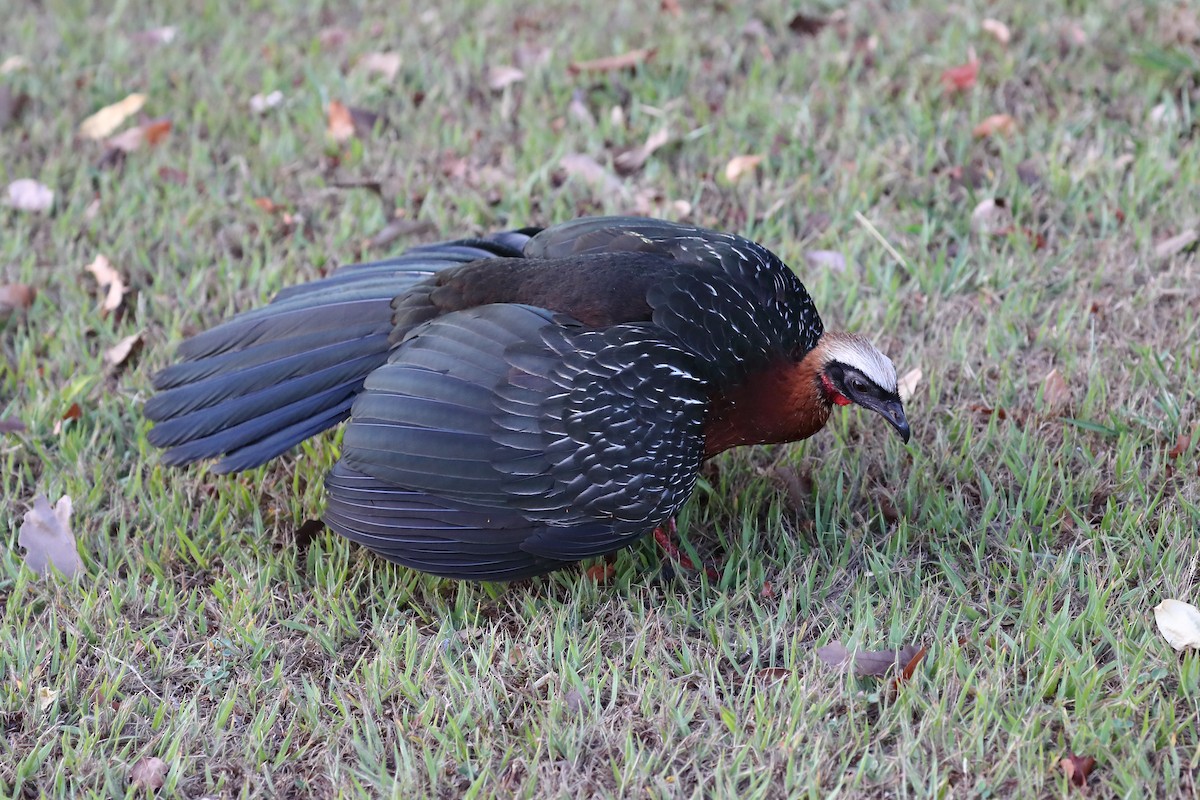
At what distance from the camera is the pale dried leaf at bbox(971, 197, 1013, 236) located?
15.8 ft

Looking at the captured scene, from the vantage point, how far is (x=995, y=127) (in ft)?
17.2

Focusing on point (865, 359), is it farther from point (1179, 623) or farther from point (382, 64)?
point (382, 64)

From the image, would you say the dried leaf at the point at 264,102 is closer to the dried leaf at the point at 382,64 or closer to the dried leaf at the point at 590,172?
the dried leaf at the point at 382,64

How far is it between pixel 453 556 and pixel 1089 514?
1.86 m

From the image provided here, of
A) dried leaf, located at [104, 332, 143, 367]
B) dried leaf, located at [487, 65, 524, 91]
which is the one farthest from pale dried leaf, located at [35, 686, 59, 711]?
dried leaf, located at [487, 65, 524, 91]

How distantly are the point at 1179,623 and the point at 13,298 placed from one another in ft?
13.3

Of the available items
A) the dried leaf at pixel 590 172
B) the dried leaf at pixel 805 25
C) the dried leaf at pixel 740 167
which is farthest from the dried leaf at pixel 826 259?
the dried leaf at pixel 805 25

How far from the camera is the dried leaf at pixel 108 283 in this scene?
457cm

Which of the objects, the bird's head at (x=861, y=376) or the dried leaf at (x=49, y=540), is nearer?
the bird's head at (x=861, y=376)

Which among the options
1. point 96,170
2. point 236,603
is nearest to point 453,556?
point 236,603

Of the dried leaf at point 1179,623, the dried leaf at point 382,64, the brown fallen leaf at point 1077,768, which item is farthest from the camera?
the dried leaf at point 382,64

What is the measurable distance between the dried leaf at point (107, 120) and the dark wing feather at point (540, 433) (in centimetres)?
292

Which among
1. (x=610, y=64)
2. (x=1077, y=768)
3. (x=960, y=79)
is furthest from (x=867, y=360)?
(x=610, y=64)

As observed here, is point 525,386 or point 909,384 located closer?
point 525,386
